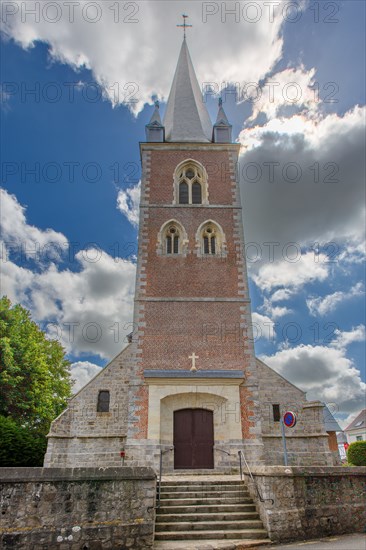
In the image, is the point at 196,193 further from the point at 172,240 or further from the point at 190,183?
the point at 172,240

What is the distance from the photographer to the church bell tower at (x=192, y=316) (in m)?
14.0

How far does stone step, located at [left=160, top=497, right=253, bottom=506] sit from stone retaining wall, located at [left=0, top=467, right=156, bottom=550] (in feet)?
6.26

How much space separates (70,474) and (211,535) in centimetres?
313

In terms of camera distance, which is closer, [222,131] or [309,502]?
[309,502]

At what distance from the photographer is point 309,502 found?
7.94 m

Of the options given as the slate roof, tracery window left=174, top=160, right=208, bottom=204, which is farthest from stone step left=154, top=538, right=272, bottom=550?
the slate roof

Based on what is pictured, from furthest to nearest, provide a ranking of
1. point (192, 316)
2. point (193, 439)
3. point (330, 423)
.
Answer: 1. point (330, 423)
2. point (192, 316)
3. point (193, 439)

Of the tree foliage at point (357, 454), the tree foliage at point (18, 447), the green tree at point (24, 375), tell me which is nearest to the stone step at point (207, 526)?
the tree foliage at point (18, 447)

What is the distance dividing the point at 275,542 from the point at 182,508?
216 centimetres

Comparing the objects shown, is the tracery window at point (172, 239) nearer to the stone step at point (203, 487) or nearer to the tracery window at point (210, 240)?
the tracery window at point (210, 240)

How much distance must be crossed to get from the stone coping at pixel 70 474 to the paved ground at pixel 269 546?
1249 mm

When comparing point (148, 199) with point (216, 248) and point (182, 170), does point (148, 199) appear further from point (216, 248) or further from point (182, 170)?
point (216, 248)

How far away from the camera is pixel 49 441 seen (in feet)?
45.5

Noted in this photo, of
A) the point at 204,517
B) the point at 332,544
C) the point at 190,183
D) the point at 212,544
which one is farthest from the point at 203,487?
the point at 190,183
